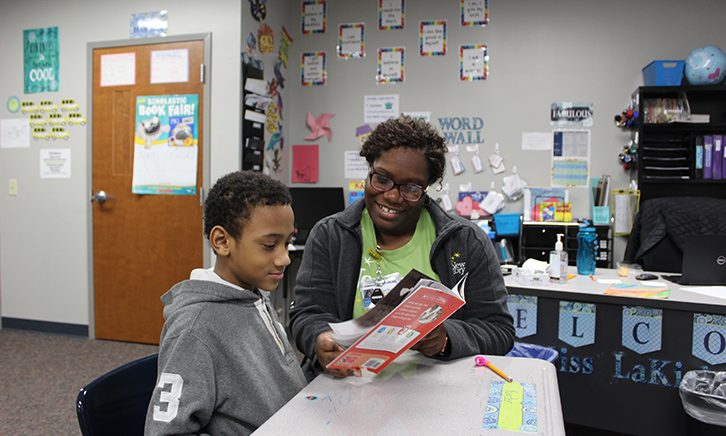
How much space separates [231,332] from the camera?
37.2 inches

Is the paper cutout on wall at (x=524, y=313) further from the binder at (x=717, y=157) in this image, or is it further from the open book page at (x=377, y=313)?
the binder at (x=717, y=157)

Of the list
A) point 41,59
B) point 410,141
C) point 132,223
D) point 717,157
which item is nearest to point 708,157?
point 717,157

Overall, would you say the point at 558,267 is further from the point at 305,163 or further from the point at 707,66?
the point at 305,163

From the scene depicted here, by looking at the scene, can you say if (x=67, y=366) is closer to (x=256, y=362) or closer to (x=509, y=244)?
(x=256, y=362)

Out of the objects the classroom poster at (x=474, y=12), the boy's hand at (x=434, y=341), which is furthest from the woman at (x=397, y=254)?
the classroom poster at (x=474, y=12)

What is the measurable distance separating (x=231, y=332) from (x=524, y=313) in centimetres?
171

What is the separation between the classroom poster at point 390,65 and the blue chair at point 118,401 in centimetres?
333

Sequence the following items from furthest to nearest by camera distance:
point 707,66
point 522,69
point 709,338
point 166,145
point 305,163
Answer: point 305,163 < point 522,69 < point 166,145 < point 707,66 < point 709,338

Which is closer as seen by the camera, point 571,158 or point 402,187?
point 402,187

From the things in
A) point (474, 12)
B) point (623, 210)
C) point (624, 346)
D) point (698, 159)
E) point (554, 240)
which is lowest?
point (624, 346)

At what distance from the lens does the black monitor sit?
12.8 feet

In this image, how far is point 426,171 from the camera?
1288mm

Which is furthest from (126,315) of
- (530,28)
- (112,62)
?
(530,28)

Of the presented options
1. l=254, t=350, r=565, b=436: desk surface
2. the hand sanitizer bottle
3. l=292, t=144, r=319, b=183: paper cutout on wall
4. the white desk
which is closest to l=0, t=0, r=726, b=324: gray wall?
l=292, t=144, r=319, b=183: paper cutout on wall
